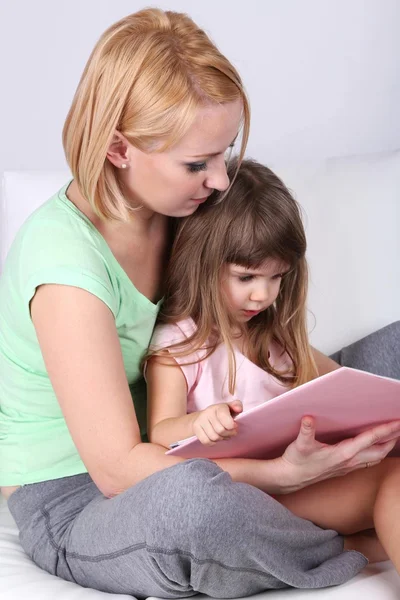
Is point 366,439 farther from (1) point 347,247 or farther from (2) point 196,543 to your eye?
(1) point 347,247

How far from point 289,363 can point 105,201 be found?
0.47 metres

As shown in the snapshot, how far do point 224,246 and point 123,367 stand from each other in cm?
28

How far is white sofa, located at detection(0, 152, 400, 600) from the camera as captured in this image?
1964mm

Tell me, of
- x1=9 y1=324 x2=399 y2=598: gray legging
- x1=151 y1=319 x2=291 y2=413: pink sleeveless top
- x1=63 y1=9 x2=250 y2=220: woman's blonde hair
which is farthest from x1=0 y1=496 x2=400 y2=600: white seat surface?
x1=63 y1=9 x2=250 y2=220: woman's blonde hair

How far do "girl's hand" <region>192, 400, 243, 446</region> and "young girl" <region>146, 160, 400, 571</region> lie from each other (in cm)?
13

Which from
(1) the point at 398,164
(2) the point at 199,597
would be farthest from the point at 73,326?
(1) the point at 398,164

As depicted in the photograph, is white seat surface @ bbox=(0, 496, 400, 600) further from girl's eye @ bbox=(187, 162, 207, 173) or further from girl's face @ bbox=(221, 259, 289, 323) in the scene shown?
girl's eye @ bbox=(187, 162, 207, 173)

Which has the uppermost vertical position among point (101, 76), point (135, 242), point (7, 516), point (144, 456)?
point (101, 76)

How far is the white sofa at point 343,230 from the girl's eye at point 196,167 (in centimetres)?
56

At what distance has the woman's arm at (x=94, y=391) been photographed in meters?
1.39

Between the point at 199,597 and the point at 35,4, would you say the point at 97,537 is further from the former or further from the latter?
the point at 35,4

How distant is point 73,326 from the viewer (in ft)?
4.58

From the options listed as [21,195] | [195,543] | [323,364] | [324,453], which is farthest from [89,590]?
[21,195]

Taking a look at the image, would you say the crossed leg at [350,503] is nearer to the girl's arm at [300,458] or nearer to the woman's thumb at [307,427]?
the girl's arm at [300,458]
